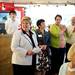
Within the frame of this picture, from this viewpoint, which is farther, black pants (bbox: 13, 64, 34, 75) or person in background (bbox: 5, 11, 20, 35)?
person in background (bbox: 5, 11, 20, 35)

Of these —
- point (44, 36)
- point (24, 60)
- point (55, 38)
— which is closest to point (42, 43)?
point (44, 36)

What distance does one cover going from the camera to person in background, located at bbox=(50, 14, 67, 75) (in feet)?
15.7

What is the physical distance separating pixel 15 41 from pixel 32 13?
9.50ft

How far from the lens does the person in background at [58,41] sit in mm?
4781

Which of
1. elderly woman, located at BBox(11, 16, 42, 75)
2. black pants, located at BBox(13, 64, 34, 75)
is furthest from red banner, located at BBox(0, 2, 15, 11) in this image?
black pants, located at BBox(13, 64, 34, 75)

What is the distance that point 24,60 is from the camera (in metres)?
3.55

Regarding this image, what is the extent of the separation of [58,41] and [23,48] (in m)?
1.42

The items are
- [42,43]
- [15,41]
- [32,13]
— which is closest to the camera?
[15,41]

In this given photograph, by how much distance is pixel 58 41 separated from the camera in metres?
4.80

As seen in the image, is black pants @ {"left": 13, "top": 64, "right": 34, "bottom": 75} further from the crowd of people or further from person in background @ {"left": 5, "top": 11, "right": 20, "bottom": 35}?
person in background @ {"left": 5, "top": 11, "right": 20, "bottom": 35}

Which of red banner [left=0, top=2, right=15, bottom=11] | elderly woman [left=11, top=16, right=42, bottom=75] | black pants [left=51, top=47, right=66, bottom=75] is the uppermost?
red banner [left=0, top=2, right=15, bottom=11]

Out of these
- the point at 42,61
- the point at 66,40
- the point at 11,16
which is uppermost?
the point at 11,16

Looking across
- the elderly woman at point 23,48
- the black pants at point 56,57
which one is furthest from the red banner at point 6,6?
the elderly woman at point 23,48

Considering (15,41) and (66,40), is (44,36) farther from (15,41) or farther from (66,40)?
(15,41)
